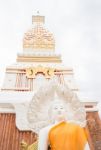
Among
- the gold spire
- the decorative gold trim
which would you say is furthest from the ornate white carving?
the gold spire

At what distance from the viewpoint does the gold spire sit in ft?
35.7

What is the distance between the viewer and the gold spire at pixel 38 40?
10.9 metres

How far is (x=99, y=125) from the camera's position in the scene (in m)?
5.83

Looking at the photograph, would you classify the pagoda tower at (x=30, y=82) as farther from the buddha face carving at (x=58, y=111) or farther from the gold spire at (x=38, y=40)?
the buddha face carving at (x=58, y=111)

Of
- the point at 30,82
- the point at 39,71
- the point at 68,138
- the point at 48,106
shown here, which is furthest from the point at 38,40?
the point at 68,138

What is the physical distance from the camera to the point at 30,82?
8914 millimetres

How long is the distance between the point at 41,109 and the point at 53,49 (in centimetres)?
811

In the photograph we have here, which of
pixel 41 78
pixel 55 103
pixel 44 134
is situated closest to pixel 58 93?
pixel 55 103

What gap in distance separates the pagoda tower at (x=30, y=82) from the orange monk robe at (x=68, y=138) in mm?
2903

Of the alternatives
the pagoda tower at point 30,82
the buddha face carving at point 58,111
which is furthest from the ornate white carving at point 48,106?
the pagoda tower at point 30,82

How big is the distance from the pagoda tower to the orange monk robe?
290 cm

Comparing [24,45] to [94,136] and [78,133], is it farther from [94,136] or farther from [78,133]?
[78,133]

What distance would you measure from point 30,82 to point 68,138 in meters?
6.68

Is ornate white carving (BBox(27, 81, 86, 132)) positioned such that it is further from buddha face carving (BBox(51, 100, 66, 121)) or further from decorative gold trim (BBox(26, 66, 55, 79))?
decorative gold trim (BBox(26, 66, 55, 79))
